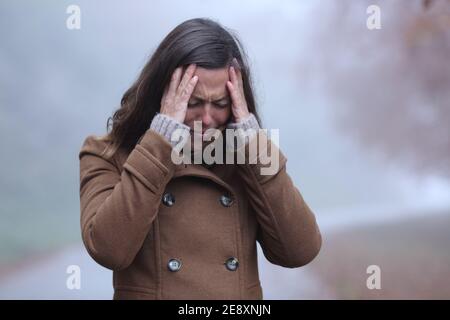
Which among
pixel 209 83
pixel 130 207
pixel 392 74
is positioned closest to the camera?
pixel 130 207

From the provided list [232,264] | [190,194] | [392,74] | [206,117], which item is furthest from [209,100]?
[392,74]

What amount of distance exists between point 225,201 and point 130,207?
0.91 ft

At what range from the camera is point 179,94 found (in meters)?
1.80

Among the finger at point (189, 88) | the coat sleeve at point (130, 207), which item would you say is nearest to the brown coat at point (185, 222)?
the coat sleeve at point (130, 207)

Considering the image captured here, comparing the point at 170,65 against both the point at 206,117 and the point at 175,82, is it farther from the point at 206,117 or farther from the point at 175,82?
the point at 206,117

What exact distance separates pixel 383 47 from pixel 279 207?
2.40 m

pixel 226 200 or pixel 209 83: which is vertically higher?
pixel 209 83

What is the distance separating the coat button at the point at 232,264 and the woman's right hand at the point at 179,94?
0.36 meters

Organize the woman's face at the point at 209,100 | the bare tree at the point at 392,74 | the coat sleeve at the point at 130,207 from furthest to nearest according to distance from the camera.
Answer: the bare tree at the point at 392,74, the woman's face at the point at 209,100, the coat sleeve at the point at 130,207

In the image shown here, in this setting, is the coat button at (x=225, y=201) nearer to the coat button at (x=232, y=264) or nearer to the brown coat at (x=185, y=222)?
the brown coat at (x=185, y=222)

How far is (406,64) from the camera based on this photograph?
13.3 feet

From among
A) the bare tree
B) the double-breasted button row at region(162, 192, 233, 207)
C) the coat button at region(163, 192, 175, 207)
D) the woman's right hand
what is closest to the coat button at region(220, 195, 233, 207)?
the double-breasted button row at region(162, 192, 233, 207)

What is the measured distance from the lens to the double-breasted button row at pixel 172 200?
1.84 m
